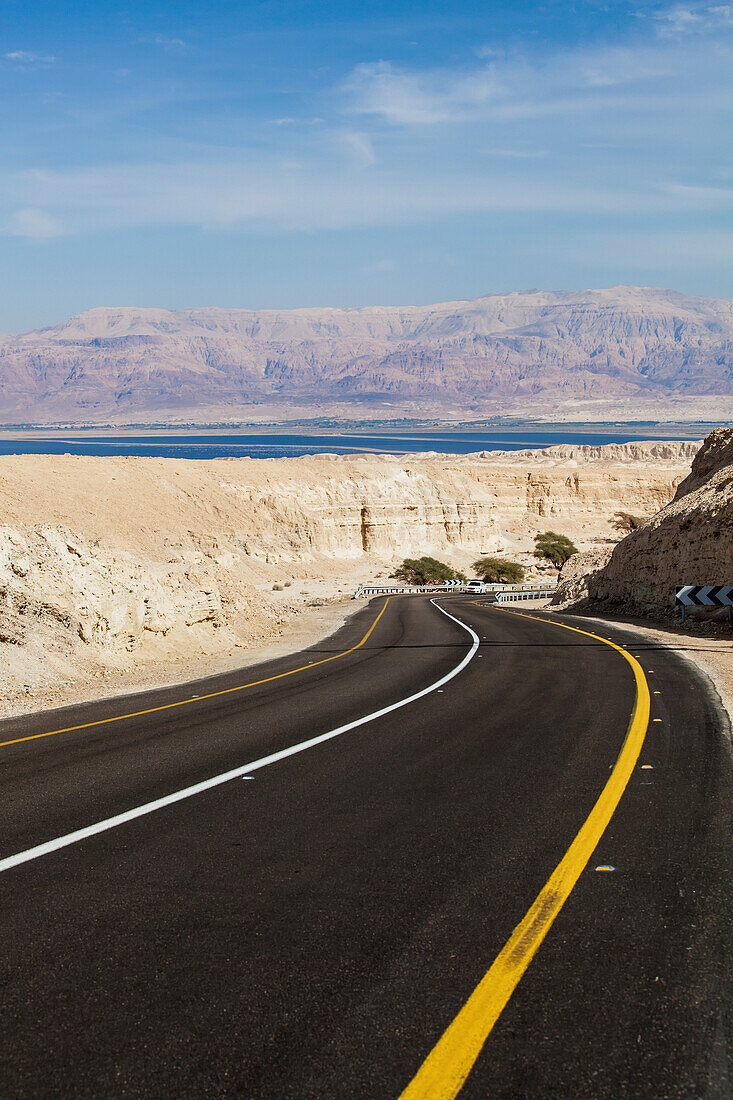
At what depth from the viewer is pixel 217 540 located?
60.3 m

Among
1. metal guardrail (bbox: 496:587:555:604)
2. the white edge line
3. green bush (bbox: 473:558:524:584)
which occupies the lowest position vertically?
green bush (bbox: 473:558:524:584)

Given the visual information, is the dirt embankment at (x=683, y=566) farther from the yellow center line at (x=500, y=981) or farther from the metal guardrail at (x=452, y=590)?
the metal guardrail at (x=452, y=590)

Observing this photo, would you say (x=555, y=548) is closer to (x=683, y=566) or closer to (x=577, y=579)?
(x=577, y=579)

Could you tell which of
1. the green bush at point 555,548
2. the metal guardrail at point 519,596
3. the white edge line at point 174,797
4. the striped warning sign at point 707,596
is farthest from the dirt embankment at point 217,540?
the striped warning sign at point 707,596

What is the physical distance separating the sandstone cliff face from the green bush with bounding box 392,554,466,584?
38.9 metres

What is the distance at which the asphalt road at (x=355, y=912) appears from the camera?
335 cm

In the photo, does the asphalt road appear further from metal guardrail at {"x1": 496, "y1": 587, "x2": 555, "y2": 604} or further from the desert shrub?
the desert shrub

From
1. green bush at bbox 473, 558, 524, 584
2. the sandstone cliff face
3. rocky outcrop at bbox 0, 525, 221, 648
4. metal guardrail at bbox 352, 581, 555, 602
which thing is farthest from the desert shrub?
rocky outcrop at bbox 0, 525, 221, 648

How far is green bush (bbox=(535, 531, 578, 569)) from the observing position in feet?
267

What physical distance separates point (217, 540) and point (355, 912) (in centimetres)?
5677

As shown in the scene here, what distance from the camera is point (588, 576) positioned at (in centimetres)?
3384

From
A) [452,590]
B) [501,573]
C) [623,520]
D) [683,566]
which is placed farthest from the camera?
[623,520]

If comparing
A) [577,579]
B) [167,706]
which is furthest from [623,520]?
[167,706]

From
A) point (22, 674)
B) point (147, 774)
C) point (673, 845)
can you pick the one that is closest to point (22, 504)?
point (22, 674)
